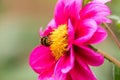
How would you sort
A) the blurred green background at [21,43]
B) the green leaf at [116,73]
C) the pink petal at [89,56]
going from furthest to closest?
the blurred green background at [21,43]
the green leaf at [116,73]
the pink petal at [89,56]

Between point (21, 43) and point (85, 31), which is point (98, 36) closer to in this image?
point (85, 31)

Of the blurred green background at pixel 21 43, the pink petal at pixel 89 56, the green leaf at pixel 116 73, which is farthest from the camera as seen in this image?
the blurred green background at pixel 21 43

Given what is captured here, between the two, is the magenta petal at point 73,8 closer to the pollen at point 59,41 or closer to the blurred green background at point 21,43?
the pollen at point 59,41

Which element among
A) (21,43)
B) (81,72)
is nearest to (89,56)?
(81,72)

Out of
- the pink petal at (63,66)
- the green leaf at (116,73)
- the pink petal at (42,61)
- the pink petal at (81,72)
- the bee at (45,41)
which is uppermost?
the bee at (45,41)

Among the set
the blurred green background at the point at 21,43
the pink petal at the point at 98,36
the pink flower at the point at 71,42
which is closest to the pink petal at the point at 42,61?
the pink flower at the point at 71,42

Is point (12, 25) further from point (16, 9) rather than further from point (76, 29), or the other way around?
point (76, 29)
